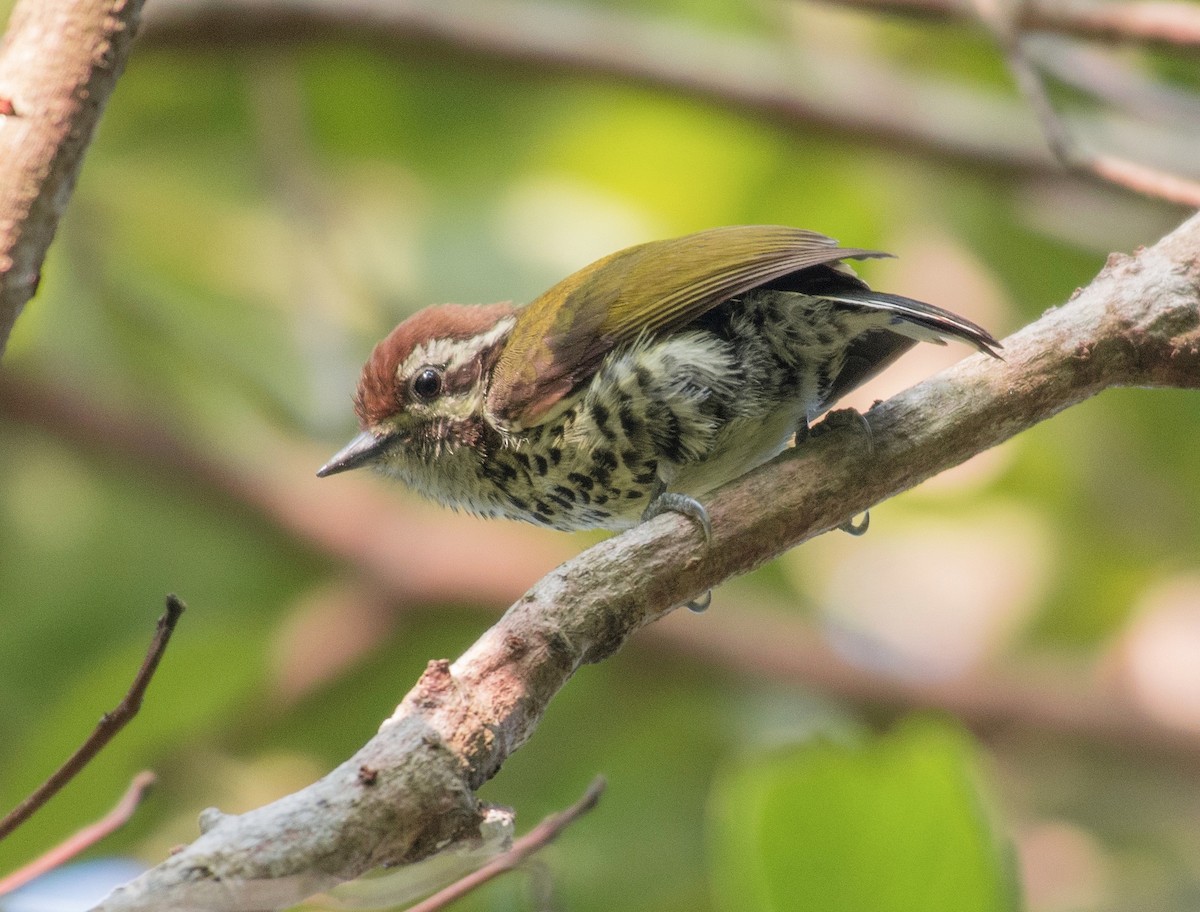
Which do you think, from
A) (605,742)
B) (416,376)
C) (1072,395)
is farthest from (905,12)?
(605,742)

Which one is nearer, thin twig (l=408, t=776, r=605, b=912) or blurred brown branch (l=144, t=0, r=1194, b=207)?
thin twig (l=408, t=776, r=605, b=912)

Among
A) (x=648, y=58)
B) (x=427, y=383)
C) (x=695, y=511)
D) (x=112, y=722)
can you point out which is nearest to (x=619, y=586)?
(x=695, y=511)

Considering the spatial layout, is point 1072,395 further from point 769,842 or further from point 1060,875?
point 1060,875

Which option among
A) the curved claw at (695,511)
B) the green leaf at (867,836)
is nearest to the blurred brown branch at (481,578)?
the green leaf at (867,836)

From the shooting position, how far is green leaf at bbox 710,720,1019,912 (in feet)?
9.88

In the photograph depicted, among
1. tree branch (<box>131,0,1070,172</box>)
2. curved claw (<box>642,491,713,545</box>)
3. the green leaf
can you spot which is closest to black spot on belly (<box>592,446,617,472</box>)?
curved claw (<box>642,491,713,545</box>)

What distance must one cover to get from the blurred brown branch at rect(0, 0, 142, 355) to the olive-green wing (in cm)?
137

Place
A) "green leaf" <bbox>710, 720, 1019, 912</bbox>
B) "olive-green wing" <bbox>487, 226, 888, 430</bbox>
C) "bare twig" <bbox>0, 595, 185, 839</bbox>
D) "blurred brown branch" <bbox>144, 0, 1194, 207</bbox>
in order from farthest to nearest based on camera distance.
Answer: "blurred brown branch" <bbox>144, 0, 1194, 207</bbox> < "olive-green wing" <bbox>487, 226, 888, 430</bbox> < "green leaf" <bbox>710, 720, 1019, 912</bbox> < "bare twig" <bbox>0, 595, 185, 839</bbox>

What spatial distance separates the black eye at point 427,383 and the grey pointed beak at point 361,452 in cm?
16

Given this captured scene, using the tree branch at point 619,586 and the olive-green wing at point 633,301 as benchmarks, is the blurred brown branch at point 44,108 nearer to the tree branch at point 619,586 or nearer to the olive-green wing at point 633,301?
the tree branch at point 619,586

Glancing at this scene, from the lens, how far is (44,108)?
2445 millimetres

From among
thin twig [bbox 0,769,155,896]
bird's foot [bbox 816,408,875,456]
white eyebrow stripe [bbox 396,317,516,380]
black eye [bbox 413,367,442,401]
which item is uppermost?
white eyebrow stripe [bbox 396,317,516,380]

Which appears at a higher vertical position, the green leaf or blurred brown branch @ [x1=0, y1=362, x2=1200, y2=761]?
blurred brown branch @ [x1=0, y1=362, x2=1200, y2=761]

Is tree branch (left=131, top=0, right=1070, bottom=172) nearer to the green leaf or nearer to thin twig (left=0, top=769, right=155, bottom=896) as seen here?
the green leaf
